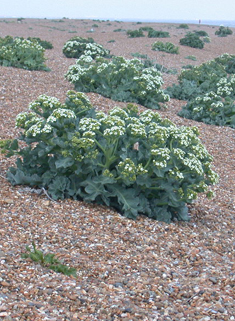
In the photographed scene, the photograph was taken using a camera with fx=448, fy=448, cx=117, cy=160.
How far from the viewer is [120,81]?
9883 mm

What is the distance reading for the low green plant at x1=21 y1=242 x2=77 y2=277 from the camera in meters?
3.65

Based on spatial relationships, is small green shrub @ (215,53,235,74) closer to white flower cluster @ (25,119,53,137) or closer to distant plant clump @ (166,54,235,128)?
distant plant clump @ (166,54,235,128)

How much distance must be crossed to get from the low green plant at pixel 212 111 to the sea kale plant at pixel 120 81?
67 centimetres

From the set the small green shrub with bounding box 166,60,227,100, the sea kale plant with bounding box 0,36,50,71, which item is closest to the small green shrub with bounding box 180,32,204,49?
the small green shrub with bounding box 166,60,227,100

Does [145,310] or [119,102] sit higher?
[119,102]

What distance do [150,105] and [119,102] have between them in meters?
0.73

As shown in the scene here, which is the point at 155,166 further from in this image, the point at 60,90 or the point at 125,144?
the point at 60,90

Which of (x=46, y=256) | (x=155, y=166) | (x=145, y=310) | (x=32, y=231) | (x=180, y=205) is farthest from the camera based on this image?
(x=180, y=205)

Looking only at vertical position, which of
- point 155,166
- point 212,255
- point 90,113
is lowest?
point 212,255

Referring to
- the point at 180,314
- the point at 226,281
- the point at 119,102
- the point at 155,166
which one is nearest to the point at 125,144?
the point at 155,166

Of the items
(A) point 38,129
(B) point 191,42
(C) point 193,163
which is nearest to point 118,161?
(C) point 193,163

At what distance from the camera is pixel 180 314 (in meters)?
3.28

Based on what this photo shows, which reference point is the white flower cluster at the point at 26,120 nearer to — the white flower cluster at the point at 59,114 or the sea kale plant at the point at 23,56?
the white flower cluster at the point at 59,114

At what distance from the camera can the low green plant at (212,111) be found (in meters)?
9.71
